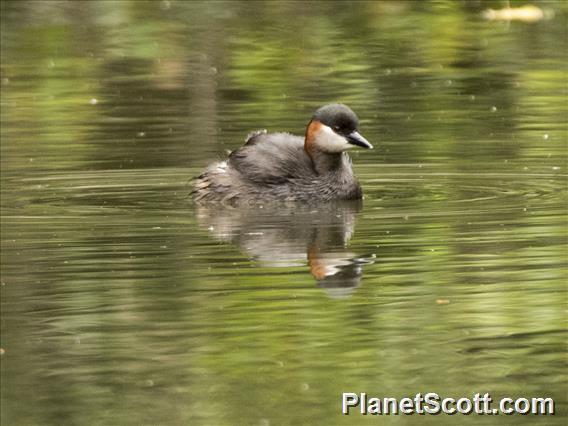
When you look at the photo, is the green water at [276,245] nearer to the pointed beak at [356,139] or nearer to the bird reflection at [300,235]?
the bird reflection at [300,235]

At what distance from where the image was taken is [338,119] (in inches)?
478

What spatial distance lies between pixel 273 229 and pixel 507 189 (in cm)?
201

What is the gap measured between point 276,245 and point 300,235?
418 millimetres

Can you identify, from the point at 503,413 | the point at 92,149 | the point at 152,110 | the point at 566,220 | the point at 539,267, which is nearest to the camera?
the point at 503,413

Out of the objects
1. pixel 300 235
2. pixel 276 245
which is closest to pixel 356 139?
pixel 300 235

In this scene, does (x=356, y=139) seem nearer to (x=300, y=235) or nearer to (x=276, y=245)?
(x=300, y=235)

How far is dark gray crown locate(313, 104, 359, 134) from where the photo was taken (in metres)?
12.1

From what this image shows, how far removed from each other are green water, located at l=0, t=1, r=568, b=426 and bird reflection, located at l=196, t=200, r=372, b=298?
26mm

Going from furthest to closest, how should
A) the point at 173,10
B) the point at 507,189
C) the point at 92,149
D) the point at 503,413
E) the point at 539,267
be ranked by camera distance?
the point at 173,10
the point at 92,149
the point at 507,189
the point at 539,267
the point at 503,413

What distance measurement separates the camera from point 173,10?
2575 cm

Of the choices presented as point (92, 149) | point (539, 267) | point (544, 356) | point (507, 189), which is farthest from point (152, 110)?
point (544, 356)

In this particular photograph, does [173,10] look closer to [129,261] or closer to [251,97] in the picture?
[251,97]

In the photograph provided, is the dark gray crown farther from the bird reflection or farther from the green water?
the bird reflection

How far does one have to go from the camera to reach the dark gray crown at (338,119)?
12133 millimetres
